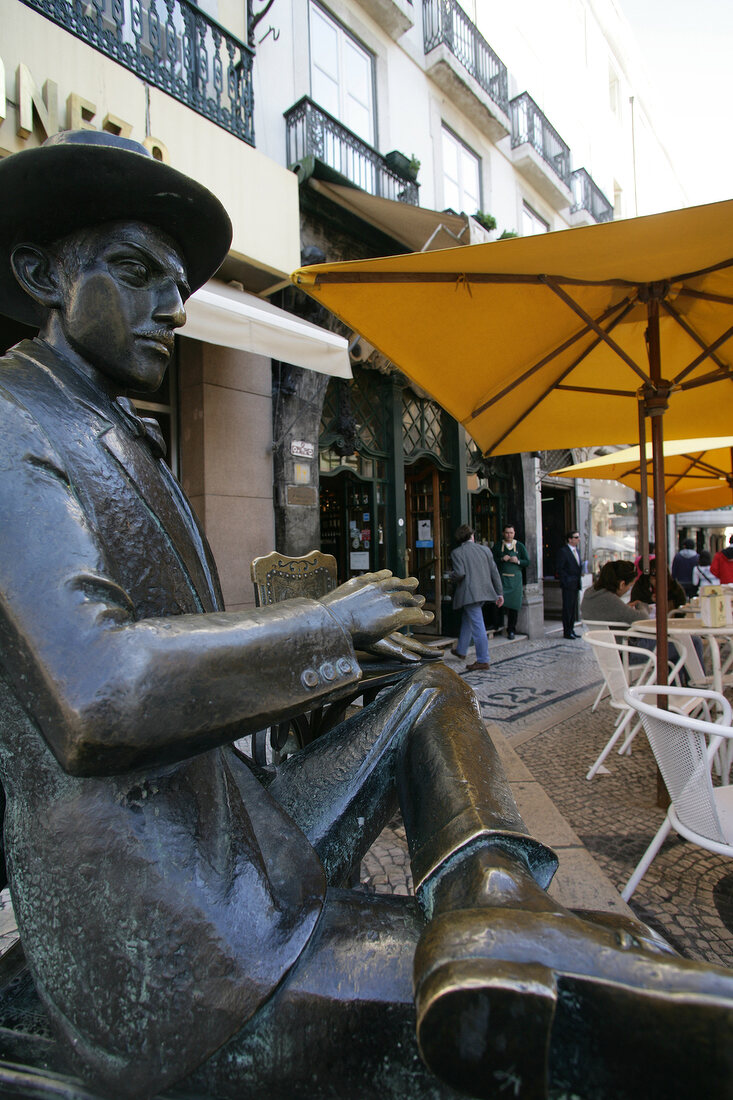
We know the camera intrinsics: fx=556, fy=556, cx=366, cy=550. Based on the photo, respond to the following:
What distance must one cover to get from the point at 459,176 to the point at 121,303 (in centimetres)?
1167

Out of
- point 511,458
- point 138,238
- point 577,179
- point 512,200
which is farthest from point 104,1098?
point 577,179

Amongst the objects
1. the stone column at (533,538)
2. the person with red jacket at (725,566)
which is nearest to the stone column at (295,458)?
the stone column at (533,538)

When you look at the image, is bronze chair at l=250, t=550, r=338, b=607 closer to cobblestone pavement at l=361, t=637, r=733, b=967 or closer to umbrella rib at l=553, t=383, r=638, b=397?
cobblestone pavement at l=361, t=637, r=733, b=967

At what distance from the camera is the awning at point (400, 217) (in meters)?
6.55

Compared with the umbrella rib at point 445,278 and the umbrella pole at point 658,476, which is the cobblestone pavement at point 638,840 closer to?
the umbrella pole at point 658,476

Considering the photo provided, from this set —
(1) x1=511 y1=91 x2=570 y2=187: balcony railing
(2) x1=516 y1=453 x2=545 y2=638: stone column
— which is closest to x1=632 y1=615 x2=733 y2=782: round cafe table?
(2) x1=516 y1=453 x2=545 y2=638: stone column

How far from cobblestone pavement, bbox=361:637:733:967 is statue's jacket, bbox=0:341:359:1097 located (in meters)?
1.93

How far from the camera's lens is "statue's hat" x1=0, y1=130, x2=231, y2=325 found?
3.00 ft

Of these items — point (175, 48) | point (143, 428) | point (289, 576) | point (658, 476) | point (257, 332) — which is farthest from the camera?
point (175, 48)

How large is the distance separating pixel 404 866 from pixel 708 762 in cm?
145

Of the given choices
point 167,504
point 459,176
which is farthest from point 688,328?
point 459,176

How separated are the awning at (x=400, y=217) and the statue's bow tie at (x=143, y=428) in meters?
6.13

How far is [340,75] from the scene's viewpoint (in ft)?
25.7

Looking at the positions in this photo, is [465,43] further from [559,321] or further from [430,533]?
[559,321]
